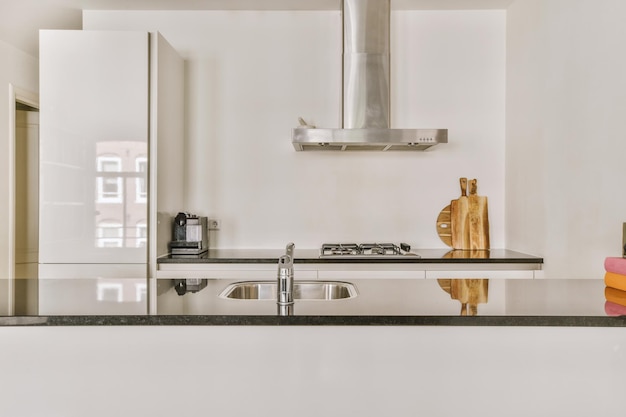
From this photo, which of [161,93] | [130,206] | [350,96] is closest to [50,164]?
[130,206]

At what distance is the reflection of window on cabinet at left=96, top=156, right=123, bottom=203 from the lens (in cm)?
310

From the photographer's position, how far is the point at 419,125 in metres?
3.68

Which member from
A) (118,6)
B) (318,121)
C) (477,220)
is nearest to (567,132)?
(477,220)

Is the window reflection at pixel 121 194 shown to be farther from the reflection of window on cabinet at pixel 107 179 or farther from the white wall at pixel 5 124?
the white wall at pixel 5 124

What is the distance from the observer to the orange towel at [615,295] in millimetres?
1553

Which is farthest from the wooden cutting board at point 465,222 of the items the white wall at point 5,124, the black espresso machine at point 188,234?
the white wall at point 5,124

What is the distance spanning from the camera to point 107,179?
3098 mm

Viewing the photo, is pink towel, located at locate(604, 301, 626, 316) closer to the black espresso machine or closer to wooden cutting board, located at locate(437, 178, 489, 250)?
wooden cutting board, located at locate(437, 178, 489, 250)

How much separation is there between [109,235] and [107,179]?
13.8 inches

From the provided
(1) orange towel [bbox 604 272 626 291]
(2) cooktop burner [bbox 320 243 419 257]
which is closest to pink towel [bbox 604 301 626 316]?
(1) orange towel [bbox 604 272 626 291]

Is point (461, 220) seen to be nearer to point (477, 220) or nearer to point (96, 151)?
point (477, 220)

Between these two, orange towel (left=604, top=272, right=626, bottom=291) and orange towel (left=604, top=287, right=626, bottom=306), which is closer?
orange towel (left=604, top=287, right=626, bottom=306)

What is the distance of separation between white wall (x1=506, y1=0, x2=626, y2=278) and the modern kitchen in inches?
0.6
